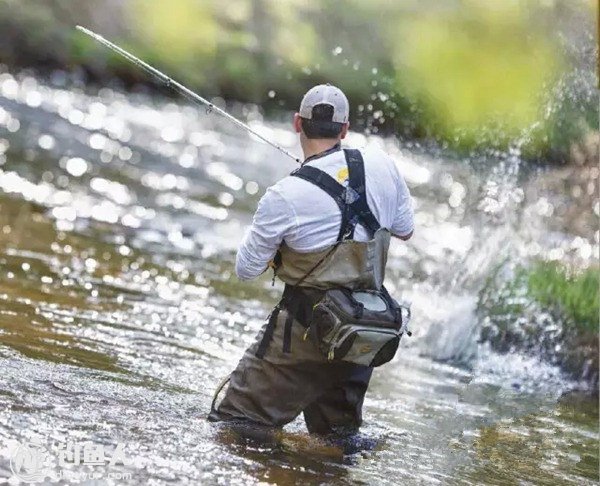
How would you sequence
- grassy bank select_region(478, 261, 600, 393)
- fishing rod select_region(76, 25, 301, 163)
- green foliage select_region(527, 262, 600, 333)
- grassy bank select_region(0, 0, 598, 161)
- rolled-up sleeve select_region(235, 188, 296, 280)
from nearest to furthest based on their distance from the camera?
rolled-up sleeve select_region(235, 188, 296, 280)
fishing rod select_region(76, 25, 301, 163)
grassy bank select_region(478, 261, 600, 393)
green foliage select_region(527, 262, 600, 333)
grassy bank select_region(0, 0, 598, 161)

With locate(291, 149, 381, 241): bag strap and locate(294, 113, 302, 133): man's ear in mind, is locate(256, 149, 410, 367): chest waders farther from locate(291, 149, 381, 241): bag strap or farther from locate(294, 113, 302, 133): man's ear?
locate(294, 113, 302, 133): man's ear

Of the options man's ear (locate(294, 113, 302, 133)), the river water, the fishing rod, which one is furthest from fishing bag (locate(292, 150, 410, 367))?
the fishing rod

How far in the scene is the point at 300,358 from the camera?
5.74 metres

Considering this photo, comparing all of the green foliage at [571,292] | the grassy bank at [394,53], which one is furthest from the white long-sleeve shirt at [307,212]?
the grassy bank at [394,53]

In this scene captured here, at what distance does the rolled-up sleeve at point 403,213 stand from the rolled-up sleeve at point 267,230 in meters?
0.66

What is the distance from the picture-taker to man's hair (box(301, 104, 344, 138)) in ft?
18.4

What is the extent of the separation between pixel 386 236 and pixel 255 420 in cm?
111

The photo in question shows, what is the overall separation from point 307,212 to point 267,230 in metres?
0.20

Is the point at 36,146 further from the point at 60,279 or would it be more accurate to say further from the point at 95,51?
the point at 95,51

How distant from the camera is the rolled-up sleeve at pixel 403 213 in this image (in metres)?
5.86

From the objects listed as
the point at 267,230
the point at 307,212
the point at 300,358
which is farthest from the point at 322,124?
the point at 300,358

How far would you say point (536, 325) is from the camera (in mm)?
10039

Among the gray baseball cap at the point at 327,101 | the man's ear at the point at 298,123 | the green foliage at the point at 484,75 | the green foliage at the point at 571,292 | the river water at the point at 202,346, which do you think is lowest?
the river water at the point at 202,346

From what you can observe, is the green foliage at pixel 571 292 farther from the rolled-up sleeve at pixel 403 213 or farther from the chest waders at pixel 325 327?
the chest waders at pixel 325 327
